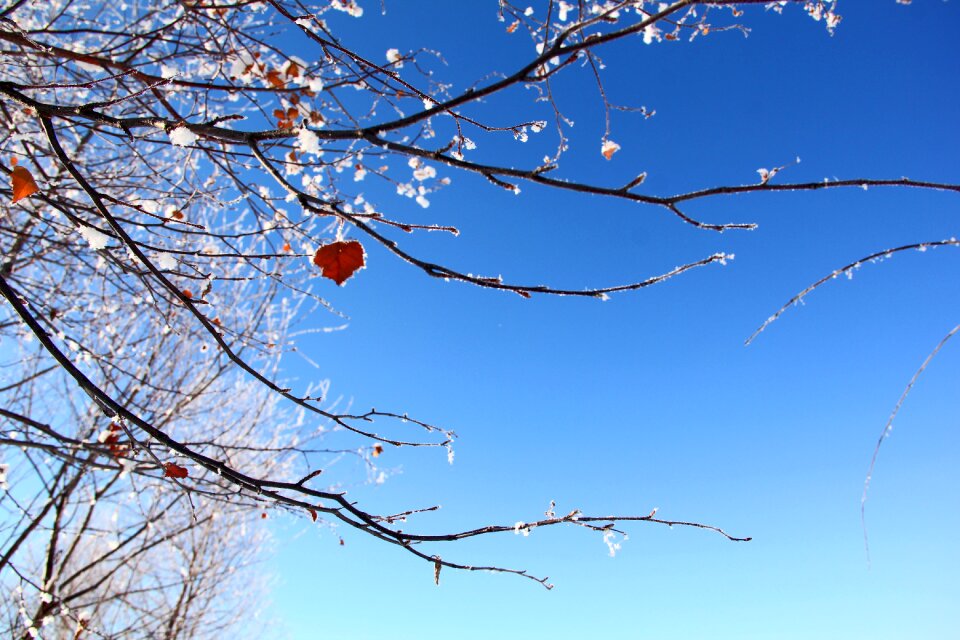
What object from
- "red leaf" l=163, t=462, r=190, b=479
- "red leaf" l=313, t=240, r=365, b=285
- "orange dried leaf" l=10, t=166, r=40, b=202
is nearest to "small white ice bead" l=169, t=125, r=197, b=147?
"red leaf" l=313, t=240, r=365, b=285

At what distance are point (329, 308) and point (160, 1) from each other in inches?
70.9

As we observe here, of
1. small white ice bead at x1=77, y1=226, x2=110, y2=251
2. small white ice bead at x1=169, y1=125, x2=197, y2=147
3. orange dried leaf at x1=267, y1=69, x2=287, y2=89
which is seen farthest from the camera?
orange dried leaf at x1=267, y1=69, x2=287, y2=89

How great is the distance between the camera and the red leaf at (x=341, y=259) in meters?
1.29

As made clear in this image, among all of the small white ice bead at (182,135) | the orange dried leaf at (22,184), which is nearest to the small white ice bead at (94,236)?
the orange dried leaf at (22,184)

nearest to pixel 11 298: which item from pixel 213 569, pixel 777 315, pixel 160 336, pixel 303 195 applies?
pixel 303 195

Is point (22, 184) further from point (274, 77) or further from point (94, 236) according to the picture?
point (274, 77)

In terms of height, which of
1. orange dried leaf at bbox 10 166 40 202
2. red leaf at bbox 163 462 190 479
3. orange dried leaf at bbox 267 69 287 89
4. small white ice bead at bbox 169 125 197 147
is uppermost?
orange dried leaf at bbox 267 69 287 89

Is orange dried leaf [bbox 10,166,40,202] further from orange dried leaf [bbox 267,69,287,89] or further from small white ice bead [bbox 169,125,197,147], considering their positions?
orange dried leaf [bbox 267,69,287,89]

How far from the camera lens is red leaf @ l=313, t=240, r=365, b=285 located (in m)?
1.29

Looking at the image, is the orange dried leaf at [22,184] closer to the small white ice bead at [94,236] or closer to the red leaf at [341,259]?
the small white ice bead at [94,236]

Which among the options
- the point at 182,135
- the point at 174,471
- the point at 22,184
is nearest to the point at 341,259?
the point at 182,135

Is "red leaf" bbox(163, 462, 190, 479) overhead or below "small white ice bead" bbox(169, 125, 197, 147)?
below

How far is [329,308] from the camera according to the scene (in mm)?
2143

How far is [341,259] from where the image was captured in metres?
1.30
